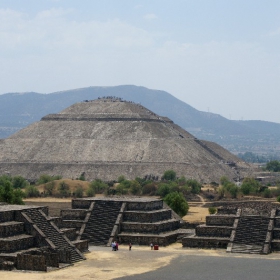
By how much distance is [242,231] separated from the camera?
59.5 m

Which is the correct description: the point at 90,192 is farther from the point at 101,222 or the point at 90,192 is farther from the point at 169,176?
the point at 101,222

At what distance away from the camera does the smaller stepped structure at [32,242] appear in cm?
4806

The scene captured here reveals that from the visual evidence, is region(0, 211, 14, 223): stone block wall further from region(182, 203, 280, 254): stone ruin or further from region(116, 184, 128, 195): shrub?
region(116, 184, 128, 195): shrub

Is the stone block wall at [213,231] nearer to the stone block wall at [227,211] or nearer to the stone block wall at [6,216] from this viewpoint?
the stone block wall at [227,211]

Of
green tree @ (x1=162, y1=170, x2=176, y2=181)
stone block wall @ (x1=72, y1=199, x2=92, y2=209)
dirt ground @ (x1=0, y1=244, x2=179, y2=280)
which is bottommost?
dirt ground @ (x1=0, y1=244, x2=179, y2=280)

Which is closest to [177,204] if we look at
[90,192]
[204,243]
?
[204,243]

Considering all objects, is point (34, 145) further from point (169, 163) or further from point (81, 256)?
point (81, 256)

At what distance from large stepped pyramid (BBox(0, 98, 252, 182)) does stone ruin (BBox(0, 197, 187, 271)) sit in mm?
85023

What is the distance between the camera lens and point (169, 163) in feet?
506

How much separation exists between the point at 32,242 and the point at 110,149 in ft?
366

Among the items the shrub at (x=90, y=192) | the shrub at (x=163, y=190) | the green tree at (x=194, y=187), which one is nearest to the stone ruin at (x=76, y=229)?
the shrub at (x=163, y=190)

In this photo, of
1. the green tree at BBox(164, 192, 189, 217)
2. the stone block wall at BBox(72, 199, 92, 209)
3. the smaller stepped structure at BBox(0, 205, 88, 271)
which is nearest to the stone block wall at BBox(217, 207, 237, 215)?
the stone block wall at BBox(72, 199, 92, 209)

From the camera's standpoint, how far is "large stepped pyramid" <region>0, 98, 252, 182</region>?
505 feet

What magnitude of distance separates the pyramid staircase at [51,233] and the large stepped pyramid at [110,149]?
94.8 meters
